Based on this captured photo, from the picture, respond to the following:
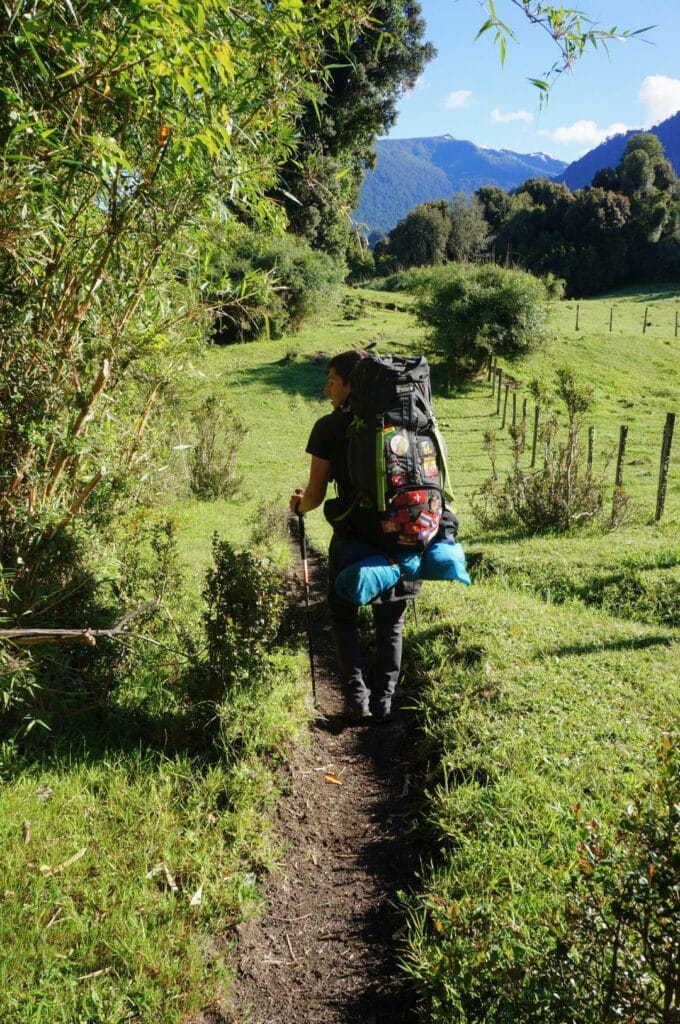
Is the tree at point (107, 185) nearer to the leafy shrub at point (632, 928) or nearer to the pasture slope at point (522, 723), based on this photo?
the pasture slope at point (522, 723)

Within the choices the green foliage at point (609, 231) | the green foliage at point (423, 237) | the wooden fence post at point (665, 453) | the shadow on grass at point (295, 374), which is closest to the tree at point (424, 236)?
the green foliage at point (423, 237)

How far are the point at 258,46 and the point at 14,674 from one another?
3.66 m

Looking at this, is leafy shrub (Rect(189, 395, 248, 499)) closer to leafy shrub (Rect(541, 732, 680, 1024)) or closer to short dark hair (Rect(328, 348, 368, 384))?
short dark hair (Rect(328, 348, 368, 384))

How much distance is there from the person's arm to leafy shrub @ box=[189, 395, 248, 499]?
807 centimetres

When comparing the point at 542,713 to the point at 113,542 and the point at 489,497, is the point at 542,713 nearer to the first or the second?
the point at 113,542

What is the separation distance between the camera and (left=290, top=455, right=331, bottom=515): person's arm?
4473 millimetres

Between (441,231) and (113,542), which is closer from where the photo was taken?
(113,542)

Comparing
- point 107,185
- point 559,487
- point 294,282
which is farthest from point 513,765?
point 294,282

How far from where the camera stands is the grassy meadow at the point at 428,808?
269 cm

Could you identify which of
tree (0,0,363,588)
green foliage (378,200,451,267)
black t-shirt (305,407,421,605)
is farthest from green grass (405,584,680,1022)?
green foliage (378,200,451,267)

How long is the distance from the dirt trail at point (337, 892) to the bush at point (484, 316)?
87.9ft

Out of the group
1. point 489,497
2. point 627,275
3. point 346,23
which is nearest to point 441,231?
point 627,275

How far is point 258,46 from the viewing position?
130 inches

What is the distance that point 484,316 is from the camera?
2917 cm
